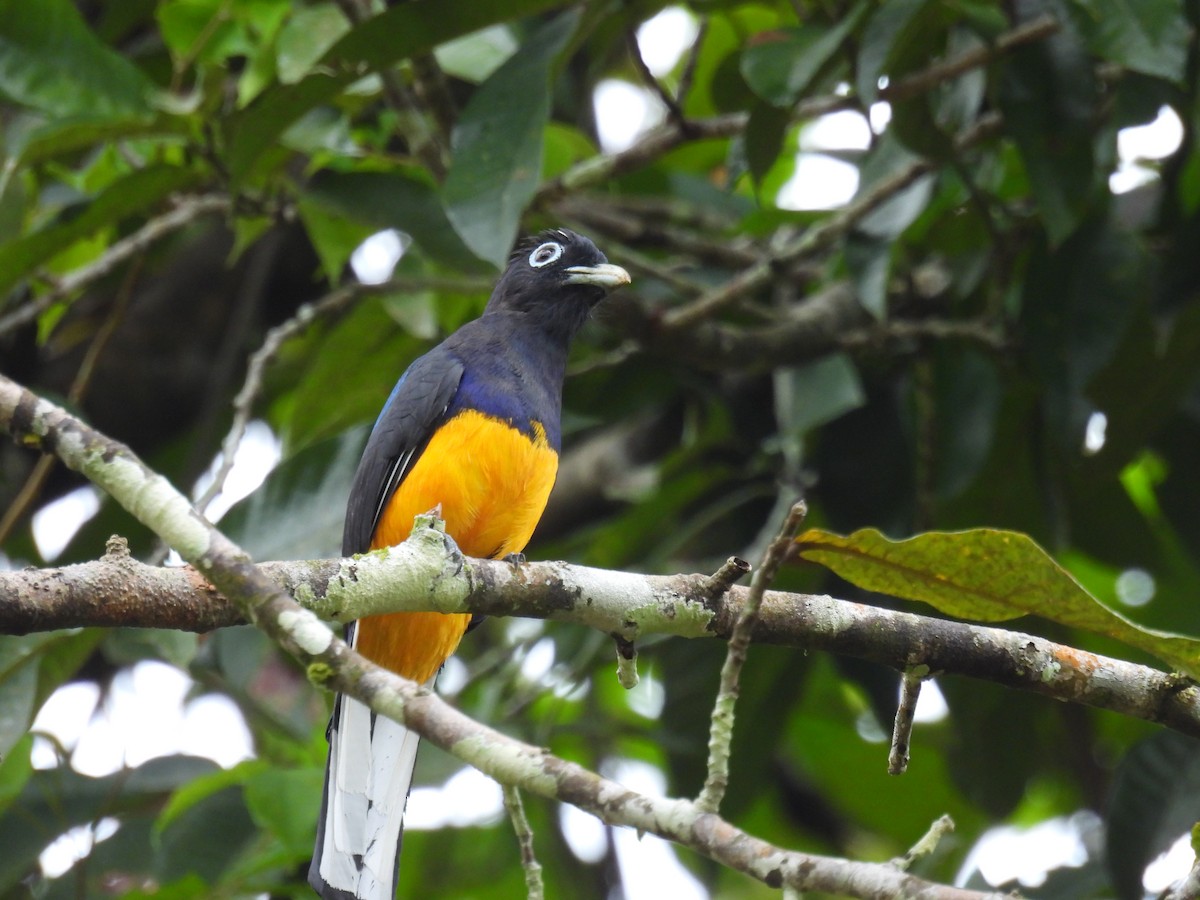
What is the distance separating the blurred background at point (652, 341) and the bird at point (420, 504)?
0.97 feet

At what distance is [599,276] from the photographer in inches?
187

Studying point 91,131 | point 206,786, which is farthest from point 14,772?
point 91,131

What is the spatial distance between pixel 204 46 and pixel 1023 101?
117 inches

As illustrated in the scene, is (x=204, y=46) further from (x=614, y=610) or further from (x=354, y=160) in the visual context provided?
(x=614, y=610)

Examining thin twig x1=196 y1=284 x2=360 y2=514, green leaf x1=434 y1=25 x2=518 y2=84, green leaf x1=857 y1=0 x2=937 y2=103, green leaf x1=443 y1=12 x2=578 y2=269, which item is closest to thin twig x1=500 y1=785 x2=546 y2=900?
thin twig x1=196 y1=284 x2=360 y2=514

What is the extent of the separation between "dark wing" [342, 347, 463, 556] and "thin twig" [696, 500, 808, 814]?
2.15m

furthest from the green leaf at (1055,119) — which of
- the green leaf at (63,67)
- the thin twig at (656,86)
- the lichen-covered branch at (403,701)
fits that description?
the lichen-covered branch at (403,701)

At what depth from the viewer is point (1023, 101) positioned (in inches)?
177

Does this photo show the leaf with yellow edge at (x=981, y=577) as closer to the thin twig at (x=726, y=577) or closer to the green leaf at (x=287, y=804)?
the thin twig at (x=726, y=577)

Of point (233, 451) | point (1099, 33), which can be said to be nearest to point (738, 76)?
point (1099, 33)

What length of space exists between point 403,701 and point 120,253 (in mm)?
3584

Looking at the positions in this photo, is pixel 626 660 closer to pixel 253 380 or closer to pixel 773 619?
pixel 773 619

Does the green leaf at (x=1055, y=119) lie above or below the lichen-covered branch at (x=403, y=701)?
above

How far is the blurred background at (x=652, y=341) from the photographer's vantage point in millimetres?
4398
